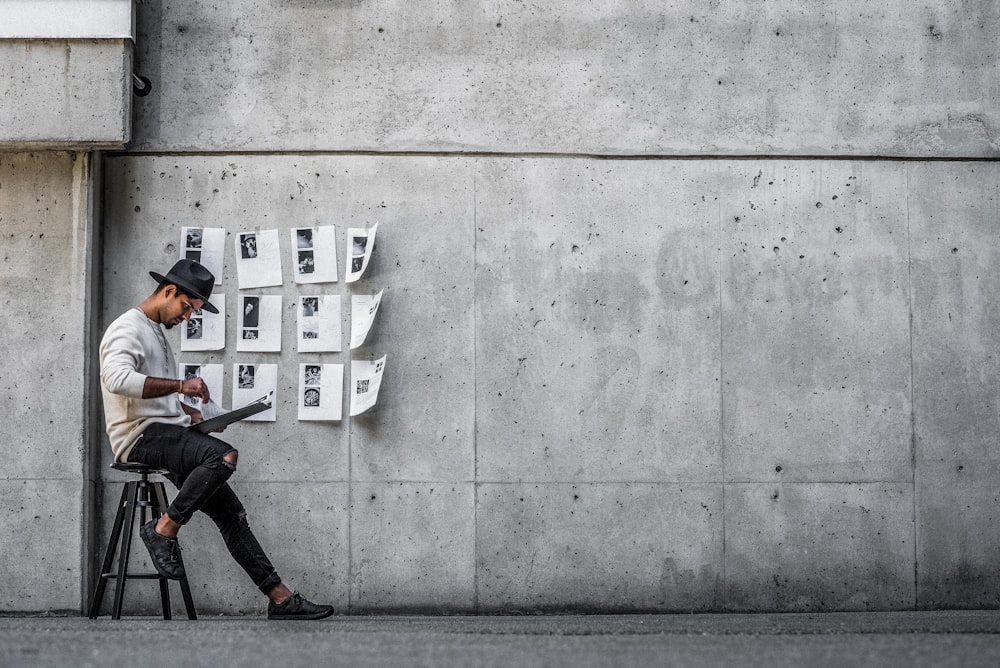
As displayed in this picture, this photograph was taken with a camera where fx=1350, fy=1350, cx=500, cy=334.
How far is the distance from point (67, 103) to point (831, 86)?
14.2 ft

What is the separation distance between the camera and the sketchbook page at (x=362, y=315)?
7.54m

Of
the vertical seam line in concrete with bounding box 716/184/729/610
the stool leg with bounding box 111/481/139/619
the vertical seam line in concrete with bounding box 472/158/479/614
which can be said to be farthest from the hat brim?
the vertical seam line in concrete with bounding box 716/184/729/610

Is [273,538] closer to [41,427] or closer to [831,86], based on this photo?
[41,427]

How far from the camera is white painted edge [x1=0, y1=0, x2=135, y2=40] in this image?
24.0ft

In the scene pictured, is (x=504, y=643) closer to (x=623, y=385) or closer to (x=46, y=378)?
(x=623, y=385)

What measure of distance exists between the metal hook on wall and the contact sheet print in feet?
2.67

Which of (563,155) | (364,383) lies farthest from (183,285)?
(563,155)

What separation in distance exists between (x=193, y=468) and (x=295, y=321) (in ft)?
4.30

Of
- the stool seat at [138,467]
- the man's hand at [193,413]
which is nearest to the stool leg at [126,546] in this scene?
the stool seat at [138,467]

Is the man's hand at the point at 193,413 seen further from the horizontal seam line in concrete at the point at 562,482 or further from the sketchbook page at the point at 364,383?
the sketchbook page at the point at 364,383

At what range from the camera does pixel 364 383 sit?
7582 millimetres

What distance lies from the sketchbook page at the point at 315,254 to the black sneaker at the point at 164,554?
176 centimetres

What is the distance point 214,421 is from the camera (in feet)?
22.0

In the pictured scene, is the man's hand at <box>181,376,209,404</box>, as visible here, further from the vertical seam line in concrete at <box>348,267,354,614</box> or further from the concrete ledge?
the concrete ledge
